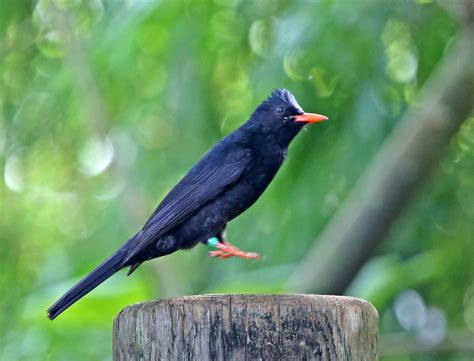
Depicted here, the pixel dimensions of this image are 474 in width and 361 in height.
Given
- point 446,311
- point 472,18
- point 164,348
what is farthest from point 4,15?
point 164,348

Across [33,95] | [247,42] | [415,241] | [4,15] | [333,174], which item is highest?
[4,15]

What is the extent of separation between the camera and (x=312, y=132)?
239 inches

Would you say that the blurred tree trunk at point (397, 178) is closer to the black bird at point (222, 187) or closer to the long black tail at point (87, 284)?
the black bird at point (222, 187)

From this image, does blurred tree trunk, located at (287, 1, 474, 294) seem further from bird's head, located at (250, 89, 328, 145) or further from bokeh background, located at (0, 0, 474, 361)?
bird's head, located at (250, 89, 328, 145)

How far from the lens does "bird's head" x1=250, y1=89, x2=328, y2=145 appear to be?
5.07 metres

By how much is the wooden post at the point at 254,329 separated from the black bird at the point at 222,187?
1.38m

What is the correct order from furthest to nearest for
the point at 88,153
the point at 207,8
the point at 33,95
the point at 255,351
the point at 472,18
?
the point at 88,153 → the point at 33,95 → the point at 207,8 → the point at 472,18 → the point at 255,351

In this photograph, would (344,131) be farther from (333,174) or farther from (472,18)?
(472,18)

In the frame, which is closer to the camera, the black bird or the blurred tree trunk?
the black bird

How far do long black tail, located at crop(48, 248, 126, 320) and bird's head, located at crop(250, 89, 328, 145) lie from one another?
43.4 inches

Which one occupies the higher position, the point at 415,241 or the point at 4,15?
the point at 4,15

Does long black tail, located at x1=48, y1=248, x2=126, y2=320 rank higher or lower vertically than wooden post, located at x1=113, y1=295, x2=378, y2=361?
higher

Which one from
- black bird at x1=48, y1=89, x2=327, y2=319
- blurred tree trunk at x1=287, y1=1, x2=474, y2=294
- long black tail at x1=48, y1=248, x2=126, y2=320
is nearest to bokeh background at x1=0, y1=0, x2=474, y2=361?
blurred tree trunk at x1=287, y1=1, x2=474, y2=294

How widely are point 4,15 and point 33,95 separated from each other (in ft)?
1.75
